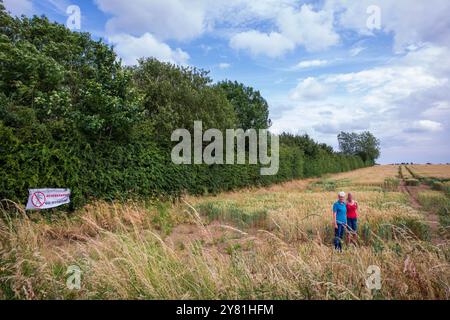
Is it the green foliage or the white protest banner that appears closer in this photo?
the white protest banner

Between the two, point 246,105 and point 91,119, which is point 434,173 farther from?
point 91,119

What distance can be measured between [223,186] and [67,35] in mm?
14386

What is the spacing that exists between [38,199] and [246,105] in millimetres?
33496

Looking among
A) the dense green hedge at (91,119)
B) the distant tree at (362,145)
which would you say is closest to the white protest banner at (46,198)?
the dense green hedge at (91,119)

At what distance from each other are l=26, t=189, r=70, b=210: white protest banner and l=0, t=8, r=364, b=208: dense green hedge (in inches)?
10.2

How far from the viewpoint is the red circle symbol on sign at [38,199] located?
8.66 meters

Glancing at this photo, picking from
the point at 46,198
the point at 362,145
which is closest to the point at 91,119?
the point at 46,198

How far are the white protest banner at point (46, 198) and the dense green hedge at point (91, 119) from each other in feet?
0.85

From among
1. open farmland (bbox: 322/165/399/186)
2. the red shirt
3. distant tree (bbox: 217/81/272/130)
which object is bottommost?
the red shirt

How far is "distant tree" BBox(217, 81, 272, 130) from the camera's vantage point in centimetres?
3947

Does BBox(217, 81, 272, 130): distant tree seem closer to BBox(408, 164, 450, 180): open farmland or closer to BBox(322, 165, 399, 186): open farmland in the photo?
BBox(322, 165, 399, 186): open farmland

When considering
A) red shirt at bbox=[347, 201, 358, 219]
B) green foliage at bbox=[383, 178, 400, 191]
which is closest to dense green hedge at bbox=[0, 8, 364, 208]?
red shirt at bbox=[347, 201, 358, 219]

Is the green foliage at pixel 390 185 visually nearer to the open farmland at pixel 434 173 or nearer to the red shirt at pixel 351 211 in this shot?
the open farmland at pixel 434 173
